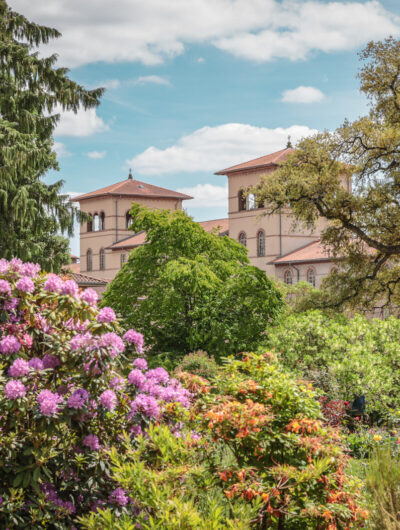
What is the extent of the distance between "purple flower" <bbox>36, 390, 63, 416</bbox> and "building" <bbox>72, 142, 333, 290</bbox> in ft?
108

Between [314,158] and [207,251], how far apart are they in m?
5.15

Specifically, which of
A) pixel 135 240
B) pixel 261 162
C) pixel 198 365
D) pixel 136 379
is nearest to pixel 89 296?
pixel 136 379

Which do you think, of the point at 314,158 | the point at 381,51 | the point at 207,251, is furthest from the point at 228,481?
the point at 381,51

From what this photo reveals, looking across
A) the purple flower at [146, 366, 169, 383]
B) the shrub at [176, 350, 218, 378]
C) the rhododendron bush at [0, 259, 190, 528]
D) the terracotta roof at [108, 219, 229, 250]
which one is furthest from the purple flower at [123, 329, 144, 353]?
the terracotta roof at [108, 219, 229, 250]

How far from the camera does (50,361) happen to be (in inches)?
215

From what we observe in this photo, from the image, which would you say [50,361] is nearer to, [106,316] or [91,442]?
[106,316]

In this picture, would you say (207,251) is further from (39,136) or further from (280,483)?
(280,483)

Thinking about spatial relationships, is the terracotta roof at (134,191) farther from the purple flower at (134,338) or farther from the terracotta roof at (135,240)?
the purple flower at (134,338)

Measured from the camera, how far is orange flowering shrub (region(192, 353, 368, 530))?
513 centimetres

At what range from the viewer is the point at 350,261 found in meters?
22.9

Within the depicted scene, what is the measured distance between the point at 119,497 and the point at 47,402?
1.01 m

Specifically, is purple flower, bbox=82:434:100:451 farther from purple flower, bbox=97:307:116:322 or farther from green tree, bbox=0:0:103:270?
green tree, bbox=0:0:103:270

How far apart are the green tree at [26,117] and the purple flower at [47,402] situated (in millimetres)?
16610

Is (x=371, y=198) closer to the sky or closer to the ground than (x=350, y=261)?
closer to the sky
